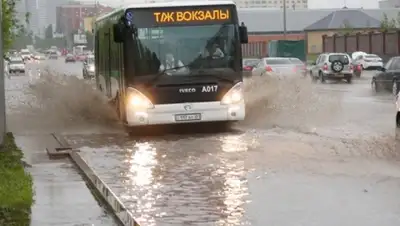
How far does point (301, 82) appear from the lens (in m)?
25.5

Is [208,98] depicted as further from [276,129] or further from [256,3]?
[256,3]

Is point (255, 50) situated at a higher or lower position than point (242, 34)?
lower

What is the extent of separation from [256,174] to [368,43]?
60198mm

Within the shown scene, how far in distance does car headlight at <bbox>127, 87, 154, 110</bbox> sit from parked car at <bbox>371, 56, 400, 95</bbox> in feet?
52.0

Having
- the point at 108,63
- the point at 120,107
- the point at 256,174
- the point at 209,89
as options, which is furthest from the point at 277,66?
the point at 256,174

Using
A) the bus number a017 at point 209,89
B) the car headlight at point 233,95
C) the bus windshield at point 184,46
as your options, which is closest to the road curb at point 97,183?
the bus windshield at point 184,46

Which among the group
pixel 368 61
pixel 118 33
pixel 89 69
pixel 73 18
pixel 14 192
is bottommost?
pixel 368 61

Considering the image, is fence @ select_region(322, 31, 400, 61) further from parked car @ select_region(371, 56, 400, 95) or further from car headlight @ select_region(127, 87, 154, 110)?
car headlight @ select_region(127, 87, 154, 110)

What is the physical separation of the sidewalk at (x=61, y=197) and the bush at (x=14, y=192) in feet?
0.41

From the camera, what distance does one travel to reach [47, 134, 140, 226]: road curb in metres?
9.44

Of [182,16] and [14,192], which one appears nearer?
[14,192]

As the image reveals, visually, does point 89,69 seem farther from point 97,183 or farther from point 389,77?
point 97,183

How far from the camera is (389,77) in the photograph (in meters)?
33.4

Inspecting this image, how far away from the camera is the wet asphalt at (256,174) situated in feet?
31.8
